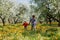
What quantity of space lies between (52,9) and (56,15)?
4.69ft

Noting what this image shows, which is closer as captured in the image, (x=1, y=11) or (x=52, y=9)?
(x=52, y=9)

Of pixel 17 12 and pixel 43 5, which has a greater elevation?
pixel 43 5

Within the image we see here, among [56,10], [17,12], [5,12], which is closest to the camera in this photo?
[56,10]

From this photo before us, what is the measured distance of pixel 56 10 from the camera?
4728 centimetres

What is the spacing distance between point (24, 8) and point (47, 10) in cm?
3379

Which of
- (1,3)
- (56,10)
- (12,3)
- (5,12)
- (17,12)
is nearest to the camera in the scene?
(56,10)

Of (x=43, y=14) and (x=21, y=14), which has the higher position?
(x=43, y=14)

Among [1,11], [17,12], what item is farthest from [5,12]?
[17,12]

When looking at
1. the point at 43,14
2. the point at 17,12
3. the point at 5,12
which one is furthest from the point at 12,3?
the point at 43,14

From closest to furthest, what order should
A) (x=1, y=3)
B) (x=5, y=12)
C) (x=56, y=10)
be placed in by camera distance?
(x=56, y=10) → (x=1, y=3) → (x=5, y=12)

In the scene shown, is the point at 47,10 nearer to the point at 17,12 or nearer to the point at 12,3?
the point at 12,3

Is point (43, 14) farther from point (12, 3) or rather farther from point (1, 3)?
point (12, 3)

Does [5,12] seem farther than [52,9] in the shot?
Yes

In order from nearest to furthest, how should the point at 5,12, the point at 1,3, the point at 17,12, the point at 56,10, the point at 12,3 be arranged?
the point at 56,10
the point at 1,3
the point at 5,12
the point at 12,3
the point at 17,12
